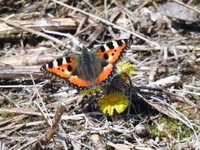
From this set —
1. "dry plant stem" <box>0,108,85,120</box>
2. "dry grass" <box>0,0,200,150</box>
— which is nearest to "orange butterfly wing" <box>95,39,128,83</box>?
"dry grass" <box>0,0,200,150</box>

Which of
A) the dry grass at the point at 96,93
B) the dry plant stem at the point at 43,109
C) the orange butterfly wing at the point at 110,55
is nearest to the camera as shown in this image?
the orange butterfly wing at the point at 110,55

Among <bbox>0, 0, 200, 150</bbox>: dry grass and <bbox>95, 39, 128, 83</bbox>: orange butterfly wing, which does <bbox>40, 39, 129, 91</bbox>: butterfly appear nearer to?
<bbox>95, 39, 128, 83</bbox>: orange butterfly wing


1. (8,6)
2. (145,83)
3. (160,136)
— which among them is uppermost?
(8,6)

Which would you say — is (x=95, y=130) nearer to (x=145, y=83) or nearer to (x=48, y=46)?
(x=145, y=83)

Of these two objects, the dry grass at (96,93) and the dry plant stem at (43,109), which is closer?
the dry grass at (96,93)

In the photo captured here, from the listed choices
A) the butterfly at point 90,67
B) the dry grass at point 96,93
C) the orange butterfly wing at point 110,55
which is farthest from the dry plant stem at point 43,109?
the orange butterfly wing at point 110,55

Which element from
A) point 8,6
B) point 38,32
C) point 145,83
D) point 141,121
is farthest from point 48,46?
point 141,121

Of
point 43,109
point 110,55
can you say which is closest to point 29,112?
point 43,109

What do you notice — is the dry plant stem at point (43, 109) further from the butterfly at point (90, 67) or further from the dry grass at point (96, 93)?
the butterfly at point (90, 67)

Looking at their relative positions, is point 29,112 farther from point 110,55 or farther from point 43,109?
point 110,55
